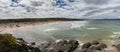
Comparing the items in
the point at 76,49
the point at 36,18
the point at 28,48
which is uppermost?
the point at 28,48

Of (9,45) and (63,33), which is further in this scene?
(63,33)

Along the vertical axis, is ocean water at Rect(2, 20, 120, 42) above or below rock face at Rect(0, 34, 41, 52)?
below

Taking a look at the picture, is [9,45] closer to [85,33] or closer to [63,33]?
[63,33]

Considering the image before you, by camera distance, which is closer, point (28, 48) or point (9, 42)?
point (9, 42)

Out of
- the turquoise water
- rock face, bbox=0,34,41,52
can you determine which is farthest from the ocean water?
rock face, bbox=0,34,41,52

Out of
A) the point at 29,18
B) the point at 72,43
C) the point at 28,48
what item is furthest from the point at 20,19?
the point at 28,48

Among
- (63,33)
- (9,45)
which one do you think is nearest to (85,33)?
(63,33)

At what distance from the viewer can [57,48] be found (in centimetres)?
2906

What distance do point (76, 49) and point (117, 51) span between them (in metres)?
4.20

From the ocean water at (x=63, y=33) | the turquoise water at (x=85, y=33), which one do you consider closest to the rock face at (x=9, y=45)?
the ocean water at (x=63, y=33)

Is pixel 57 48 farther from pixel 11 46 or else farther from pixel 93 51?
pixel 11 46

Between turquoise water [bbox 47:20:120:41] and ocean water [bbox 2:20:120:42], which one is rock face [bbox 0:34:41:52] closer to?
ocean water [bbox 2:20:120:42]

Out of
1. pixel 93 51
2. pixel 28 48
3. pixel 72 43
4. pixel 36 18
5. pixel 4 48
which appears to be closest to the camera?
pixel 4 48

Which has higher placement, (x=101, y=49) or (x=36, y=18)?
(x=101, y=49)
